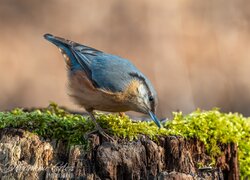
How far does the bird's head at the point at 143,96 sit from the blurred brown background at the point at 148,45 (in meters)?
3.79

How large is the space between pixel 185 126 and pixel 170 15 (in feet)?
18.9

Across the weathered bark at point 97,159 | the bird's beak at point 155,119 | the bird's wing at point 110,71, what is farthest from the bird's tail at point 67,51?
the weathered bark at point 97,159

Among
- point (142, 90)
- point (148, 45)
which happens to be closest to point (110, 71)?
point (142, 90)

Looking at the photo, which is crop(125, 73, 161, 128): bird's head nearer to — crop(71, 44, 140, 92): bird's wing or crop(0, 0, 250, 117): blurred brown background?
crop(71, 44, 140, 92): bird's wing

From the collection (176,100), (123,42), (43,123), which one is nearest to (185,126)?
(43,123)

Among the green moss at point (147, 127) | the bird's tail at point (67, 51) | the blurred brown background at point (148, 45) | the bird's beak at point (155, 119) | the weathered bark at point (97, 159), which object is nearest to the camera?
the weathered bark at point (97, 159)

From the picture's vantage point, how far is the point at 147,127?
5.21m

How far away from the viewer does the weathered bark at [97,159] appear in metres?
4.51

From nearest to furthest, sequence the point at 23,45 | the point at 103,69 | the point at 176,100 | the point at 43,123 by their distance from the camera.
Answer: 1. the point at 43,123
2. the point at 103,69
3. the point at 176,100
4. the point at 23,45

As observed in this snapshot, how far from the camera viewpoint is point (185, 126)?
5426mm

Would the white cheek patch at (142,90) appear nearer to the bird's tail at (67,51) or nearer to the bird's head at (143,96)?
the bird's head at (143,96)

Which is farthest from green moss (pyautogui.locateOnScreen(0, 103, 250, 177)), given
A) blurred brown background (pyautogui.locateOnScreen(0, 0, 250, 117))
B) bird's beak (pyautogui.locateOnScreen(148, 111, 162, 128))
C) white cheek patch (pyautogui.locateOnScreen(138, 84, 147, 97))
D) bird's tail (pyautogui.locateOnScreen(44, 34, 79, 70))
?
blurred brown background (pyautogui.locateOnScreen(0, 0, 250, 117))

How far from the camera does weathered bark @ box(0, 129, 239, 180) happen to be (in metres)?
4.51

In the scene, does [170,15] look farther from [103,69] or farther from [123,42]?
[103,69]
